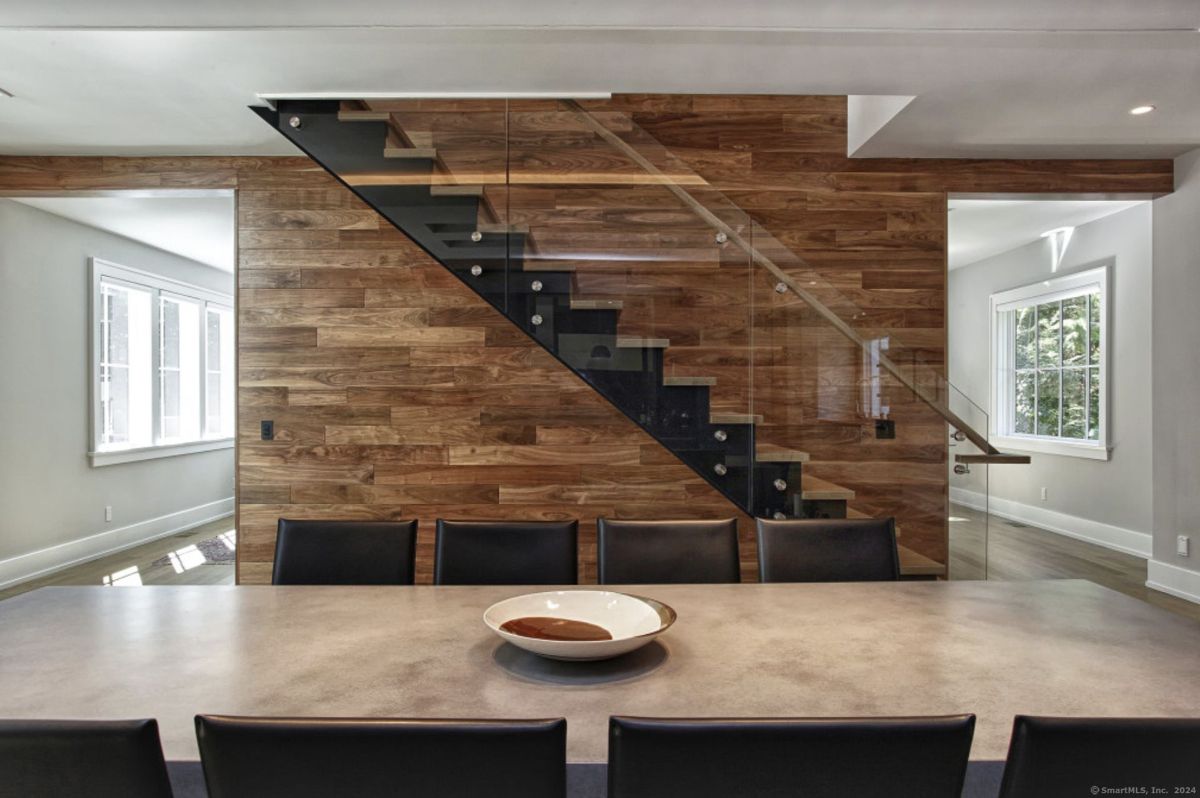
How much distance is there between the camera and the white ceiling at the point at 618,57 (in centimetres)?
267

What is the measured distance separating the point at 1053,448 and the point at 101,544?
827 centimetres

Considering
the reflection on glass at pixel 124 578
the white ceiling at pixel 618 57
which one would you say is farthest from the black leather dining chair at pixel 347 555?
the reflection on glass at pixel 124 578

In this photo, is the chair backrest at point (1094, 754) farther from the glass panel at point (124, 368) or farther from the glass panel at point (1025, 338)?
the glass panel at point (1025, 338)

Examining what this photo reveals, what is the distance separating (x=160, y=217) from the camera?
5355 millimetres

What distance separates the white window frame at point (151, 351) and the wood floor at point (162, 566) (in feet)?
Answer: 2.58

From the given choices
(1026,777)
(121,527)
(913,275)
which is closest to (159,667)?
(1026,777)

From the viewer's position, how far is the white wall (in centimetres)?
420

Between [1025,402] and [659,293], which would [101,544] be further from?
[1025,402]

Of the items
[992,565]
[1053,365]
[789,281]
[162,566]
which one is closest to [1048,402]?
[1053,365]

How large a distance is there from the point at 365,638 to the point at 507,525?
777 millimetres

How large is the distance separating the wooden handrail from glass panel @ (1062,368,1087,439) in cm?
375

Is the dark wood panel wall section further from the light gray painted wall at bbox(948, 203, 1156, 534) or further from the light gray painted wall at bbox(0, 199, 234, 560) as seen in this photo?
the light gray painted wall at bbox(948, 203, 1156, 534)

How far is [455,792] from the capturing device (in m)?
0.88

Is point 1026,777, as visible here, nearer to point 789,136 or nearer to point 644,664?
point 644,664
